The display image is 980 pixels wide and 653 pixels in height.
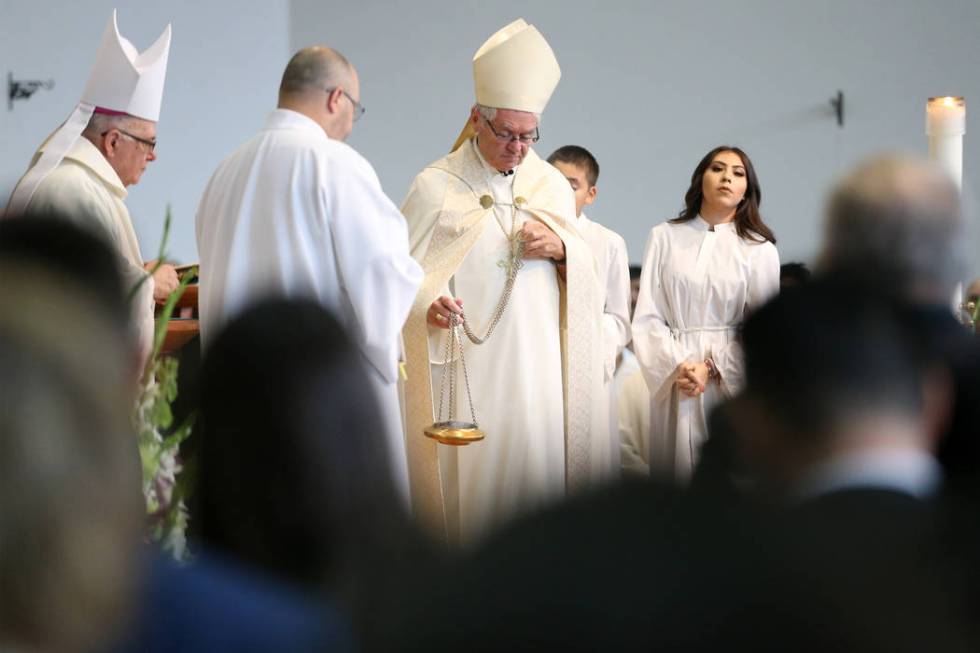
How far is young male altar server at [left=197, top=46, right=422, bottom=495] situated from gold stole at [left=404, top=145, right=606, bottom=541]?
0.74m

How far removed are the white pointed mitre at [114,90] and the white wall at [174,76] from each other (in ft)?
4.69

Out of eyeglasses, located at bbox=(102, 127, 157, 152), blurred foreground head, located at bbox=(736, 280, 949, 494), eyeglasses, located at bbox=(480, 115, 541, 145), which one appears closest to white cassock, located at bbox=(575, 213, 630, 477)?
eyeglasses, located at bbox=(480, 115, 541, 145)

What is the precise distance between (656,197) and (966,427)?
27.8 ft

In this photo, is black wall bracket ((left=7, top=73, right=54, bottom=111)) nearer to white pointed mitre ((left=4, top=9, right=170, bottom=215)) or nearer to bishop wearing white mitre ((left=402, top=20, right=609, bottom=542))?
white pointed mitre ((left=4, top=9, right=170, bottom=215))

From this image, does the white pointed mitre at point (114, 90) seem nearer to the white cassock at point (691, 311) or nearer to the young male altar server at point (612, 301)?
the young male altar server at point (612, 301)

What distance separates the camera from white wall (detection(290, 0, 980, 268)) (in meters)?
10.3

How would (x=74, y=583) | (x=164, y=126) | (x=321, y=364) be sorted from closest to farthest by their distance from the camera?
(x=74, y=583), (x=321, y=364), (x=164, y=126)

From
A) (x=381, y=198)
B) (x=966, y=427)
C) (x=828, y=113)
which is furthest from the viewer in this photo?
(x=828, y=113)

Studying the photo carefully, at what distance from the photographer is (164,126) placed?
28.1ft

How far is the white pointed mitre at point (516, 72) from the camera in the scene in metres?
5.60

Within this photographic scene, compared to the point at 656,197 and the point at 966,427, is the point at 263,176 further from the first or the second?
the point at 656,197

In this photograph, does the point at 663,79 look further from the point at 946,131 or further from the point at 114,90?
the point at 114,90

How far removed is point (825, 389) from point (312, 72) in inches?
139

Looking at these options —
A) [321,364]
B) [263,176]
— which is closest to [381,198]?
[263,176]
